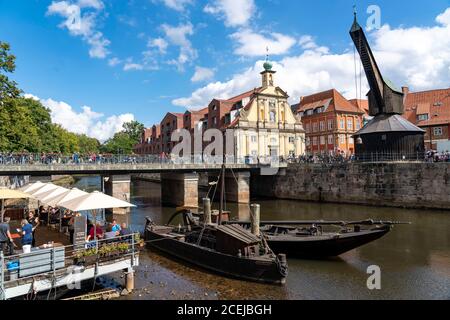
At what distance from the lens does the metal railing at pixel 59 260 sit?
9820 mm

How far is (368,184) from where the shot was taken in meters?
36.6

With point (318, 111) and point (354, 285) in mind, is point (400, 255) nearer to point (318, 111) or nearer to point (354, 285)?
point (354, 285)

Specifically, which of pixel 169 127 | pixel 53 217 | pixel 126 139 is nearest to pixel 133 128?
pixel 126 139

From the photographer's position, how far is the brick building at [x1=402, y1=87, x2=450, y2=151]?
48.5 meters

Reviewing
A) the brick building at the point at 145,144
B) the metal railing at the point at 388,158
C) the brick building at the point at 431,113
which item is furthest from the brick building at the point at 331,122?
the brick building at the point at 145,144

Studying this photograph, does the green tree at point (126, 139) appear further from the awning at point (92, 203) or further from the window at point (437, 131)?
the awning at point (92, 203)

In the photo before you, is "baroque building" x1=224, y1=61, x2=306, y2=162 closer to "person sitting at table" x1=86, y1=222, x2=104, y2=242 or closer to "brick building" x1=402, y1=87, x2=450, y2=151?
"brick building" x1=402, y1=87, x2=450, y2=151

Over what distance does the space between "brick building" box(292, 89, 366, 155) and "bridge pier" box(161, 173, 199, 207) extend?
3163 centimetres

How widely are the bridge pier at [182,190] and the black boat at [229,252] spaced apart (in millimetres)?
18517

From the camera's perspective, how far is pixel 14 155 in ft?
105

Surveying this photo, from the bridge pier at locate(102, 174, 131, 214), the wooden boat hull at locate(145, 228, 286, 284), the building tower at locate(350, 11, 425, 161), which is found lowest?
the wooden boat hull at locate(145, 228, 286, 284)

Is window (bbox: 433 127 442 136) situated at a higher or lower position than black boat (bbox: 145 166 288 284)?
higher

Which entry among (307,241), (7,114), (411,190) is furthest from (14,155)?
(411,190)

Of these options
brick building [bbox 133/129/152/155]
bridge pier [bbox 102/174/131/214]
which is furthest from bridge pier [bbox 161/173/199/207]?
brick building [bbox 133/129/152/155]
